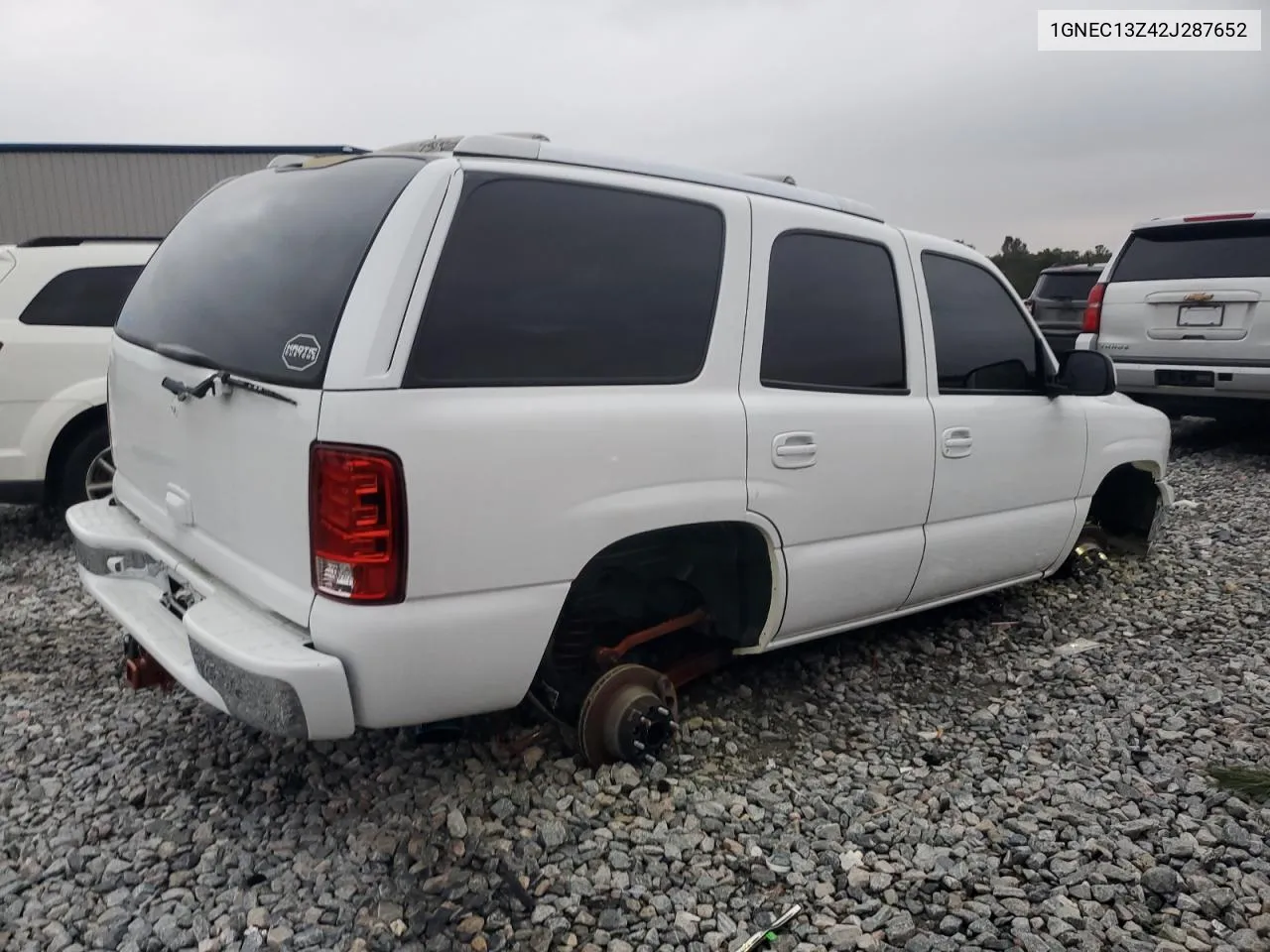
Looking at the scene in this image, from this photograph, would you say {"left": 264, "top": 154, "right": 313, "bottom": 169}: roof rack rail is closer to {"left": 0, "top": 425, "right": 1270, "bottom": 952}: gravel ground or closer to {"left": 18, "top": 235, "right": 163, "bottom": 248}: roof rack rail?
{"left": 0, "top": 425, "right": 1270, "bottom": 952}: gravel ground

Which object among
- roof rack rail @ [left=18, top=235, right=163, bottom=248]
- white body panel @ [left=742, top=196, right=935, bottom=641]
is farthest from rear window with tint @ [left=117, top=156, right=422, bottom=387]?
roof rack rail @ [left=18, top=235, right=163, bottom=248]

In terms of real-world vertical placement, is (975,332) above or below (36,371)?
above

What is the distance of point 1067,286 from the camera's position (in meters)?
11.5

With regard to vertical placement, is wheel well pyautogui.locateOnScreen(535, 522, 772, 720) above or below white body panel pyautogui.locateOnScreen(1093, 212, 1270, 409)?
below

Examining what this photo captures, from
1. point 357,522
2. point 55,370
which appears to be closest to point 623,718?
point 357,522

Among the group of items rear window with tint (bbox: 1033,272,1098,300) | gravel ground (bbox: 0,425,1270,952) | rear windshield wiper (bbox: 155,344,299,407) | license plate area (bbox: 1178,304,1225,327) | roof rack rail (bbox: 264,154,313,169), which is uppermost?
roof rack rail (bbox: 264,154,313,169)

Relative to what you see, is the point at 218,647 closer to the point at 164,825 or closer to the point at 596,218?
→ the point at 164,825

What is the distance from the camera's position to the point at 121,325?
346 cm

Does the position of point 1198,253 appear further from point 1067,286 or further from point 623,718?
point 623,718

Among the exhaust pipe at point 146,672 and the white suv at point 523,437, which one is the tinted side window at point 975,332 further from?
the exhaust pipe at point 146,672

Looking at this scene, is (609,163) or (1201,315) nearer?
(609,163)

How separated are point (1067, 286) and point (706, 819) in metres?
10.3

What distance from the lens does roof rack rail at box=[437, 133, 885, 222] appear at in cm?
274

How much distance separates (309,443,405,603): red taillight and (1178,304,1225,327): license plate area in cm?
765
